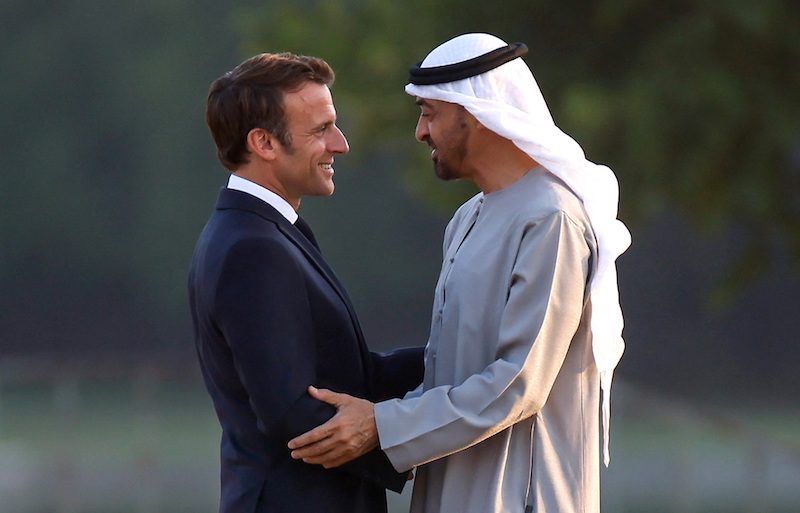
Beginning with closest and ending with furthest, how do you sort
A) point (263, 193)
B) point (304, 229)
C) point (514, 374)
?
1. point (514, 374)
2. point (263, 193)
3. point (304, 229)

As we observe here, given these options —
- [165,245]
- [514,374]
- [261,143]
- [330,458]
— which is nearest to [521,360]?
[514,374]

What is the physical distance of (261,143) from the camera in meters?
3.16

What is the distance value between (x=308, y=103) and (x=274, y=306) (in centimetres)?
52

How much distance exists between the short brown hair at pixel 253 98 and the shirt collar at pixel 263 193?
0.07 metres

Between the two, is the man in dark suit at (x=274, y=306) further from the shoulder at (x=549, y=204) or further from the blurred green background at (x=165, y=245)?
the blurred green background at (x=165, y=245)

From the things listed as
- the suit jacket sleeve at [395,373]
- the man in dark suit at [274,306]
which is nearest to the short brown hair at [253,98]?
the man in dark suit at [274,306]

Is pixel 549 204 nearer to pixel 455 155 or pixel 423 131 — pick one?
pixel 455 155

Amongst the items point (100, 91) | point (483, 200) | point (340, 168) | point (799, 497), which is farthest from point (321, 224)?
point (483, 200)

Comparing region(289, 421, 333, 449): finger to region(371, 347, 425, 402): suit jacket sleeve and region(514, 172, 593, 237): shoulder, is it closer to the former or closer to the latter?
region(371, 347, 425, 402): suit jacket sleeve

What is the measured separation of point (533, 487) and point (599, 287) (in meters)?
0.47

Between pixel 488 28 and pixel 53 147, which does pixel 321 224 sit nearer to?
pixel 53 147

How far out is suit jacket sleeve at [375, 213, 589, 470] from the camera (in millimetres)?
2945

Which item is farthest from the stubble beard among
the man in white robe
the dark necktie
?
the dark necktie

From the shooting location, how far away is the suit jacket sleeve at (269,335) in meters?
2.96
